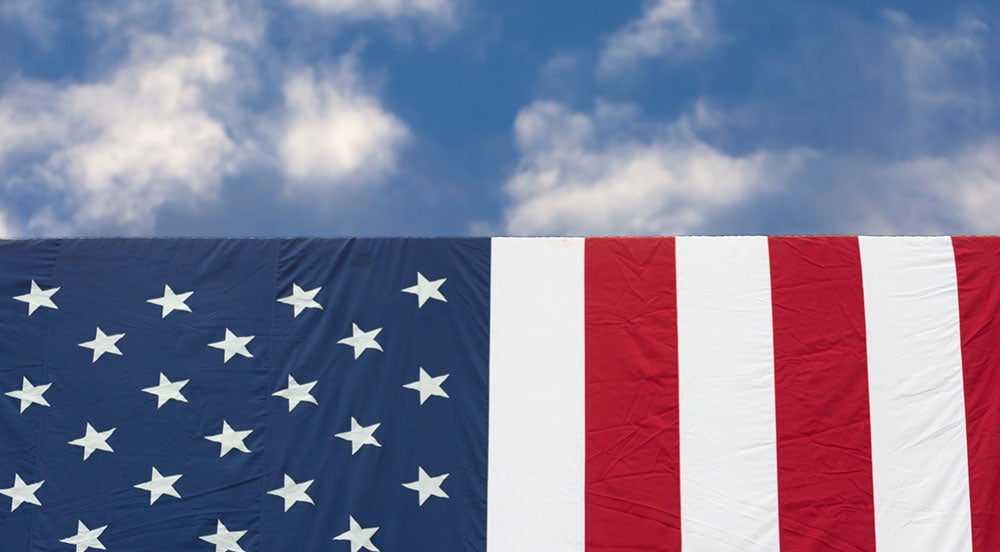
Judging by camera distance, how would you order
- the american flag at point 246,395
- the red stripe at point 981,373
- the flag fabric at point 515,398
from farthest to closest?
the american flag at point 246,395 < the flag fabric at point 515,398 < the red stripe at point 981,373

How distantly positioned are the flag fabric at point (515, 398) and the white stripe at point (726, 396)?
0.02 metres

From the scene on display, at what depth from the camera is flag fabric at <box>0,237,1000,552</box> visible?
814cm

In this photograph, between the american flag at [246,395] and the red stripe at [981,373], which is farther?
the american flag at [246,395]

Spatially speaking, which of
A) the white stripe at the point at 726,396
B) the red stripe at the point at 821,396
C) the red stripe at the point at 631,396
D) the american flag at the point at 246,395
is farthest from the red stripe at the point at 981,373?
the american flag at the point at 246,395

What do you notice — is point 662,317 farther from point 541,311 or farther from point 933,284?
point 933,284

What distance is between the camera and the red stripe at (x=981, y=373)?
804cm

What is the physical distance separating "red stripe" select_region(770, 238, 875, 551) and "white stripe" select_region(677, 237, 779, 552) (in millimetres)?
100

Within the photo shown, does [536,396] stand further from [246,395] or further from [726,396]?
[246,395]

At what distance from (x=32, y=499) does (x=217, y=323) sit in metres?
1.98

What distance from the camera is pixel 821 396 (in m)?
8.23

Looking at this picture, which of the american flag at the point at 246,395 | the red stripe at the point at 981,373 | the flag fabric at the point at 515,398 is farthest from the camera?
the american flag at the point at 246,395

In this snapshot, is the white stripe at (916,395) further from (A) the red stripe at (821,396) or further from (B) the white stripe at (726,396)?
(B) the white stripe at (726,396)

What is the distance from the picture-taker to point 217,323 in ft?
28.5

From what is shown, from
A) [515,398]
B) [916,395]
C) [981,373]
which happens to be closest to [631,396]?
[515,398]
